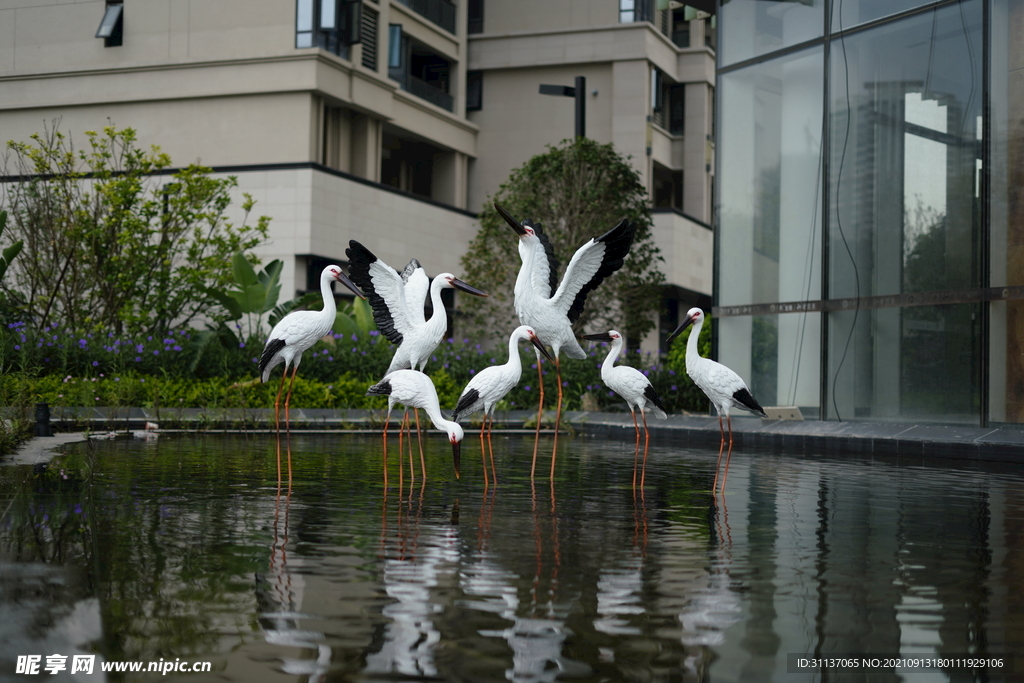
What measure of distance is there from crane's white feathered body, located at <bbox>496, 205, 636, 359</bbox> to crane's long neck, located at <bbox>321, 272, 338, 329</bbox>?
1.64 meters

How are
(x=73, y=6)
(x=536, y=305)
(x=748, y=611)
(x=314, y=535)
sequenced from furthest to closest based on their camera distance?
(x=73, y=6) → (x=536, y=305) → (x=314, y=535) → (x=748, y=611)

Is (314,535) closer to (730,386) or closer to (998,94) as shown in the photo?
(730,386)

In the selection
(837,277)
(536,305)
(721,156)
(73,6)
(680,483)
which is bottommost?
(680,483)

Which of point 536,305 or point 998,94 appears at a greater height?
point 998,94

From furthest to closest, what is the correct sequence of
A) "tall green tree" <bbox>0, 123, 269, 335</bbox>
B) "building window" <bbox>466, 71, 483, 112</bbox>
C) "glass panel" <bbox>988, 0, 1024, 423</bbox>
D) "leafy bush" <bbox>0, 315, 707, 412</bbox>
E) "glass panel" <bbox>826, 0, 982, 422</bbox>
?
"building window" <bbox>466, 71, 483, 112</bbox>
"tall green tree" <bbox>0, 123, 269, 335</bbox>
"leafy bush" <bbox>0, 315, 707, 412</bbox>
"glass panel" <bbox>826, 0, 982, 422</bbox>
"glass panel" <bbox>988, 0, 1024, 423</bbox>

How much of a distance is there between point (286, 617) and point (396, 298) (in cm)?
565

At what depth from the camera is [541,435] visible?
15.1 meters

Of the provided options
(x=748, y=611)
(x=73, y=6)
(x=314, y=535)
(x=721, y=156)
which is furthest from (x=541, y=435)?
(x=73, y=6)

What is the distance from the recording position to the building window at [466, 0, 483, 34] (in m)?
35.3

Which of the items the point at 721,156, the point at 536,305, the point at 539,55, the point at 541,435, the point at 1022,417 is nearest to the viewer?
the point at 536,305

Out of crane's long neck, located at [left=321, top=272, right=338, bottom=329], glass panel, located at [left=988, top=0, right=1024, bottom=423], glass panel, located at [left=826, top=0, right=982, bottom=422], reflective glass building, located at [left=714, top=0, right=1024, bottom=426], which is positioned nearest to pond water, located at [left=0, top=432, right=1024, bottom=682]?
crane's long neck, located at [left=321, top=272, right=338, bottom=329]

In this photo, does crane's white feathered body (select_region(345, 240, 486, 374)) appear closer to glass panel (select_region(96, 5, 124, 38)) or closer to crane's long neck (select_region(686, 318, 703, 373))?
crane's long neck (select_region(686, 318, 703, 373))

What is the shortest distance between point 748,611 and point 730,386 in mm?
5201

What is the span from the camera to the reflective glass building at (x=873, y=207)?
543 inches
